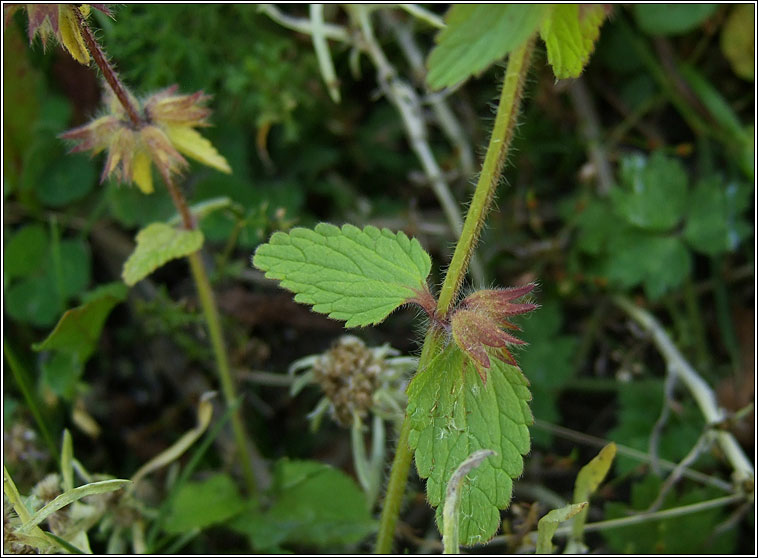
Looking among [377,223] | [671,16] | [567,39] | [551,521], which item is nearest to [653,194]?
[671,16]

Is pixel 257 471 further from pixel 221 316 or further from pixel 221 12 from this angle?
pixel 221 12

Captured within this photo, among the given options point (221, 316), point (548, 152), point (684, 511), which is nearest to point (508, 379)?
point (684, 511)

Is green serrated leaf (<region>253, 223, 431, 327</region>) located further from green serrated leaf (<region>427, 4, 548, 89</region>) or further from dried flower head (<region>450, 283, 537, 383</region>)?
green serrated leaf (<region>427, 4, 548, 89</region>)

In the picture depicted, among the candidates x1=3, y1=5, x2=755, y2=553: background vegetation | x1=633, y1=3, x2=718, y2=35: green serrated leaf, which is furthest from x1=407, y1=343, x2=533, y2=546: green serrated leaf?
x1=633, y1=3, x2=718, y2=35: green serrated leaf

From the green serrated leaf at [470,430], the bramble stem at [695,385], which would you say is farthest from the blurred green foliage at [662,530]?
the green serrated leaf at [470,430]

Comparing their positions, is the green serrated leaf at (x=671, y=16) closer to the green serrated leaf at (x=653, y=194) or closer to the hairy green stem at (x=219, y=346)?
the green serrated leaf at (x=653, y=194)

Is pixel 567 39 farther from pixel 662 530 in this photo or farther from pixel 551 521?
pixel 662 530
